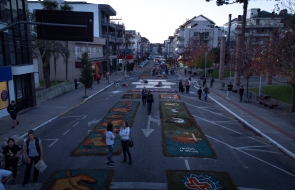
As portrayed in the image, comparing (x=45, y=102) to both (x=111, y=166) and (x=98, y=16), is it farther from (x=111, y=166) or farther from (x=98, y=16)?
(x=98, y=16)

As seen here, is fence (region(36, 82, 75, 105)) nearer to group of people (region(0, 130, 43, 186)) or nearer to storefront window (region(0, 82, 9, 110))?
storefront window (region(0, 82, 9, 110))

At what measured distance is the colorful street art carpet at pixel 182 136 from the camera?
1196cm

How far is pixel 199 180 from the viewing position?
9148 mm

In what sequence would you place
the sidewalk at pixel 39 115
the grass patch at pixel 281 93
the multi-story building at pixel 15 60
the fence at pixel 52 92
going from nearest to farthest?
the sidewalk at pixel 39 115 → the multi-story building at pixel 15 60 → the fence at pixel 52 92 → the grass patch at pixel 281 93

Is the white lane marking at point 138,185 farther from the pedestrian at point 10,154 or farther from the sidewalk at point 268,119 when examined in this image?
the sidewalk at point 268,119

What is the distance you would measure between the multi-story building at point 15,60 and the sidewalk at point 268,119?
17.0m

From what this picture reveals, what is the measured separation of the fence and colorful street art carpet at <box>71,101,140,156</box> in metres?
7.79

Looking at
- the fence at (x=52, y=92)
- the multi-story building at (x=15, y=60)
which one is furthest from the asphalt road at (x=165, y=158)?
the fence at (x=52, y=92)

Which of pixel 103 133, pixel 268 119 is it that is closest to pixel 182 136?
pixel 103 133

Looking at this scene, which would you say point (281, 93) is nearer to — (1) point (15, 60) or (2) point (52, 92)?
(2) point (52, 92)

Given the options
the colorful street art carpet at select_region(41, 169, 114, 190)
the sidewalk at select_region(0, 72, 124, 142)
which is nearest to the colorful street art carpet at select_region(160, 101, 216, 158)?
the colorful street art carpet at select_region(41, 169, 114, 190)

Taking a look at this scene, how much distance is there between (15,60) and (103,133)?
Answer: 11782mm

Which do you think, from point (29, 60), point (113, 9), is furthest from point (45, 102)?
point (113, 9)

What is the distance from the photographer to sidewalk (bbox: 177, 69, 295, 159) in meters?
13.9
